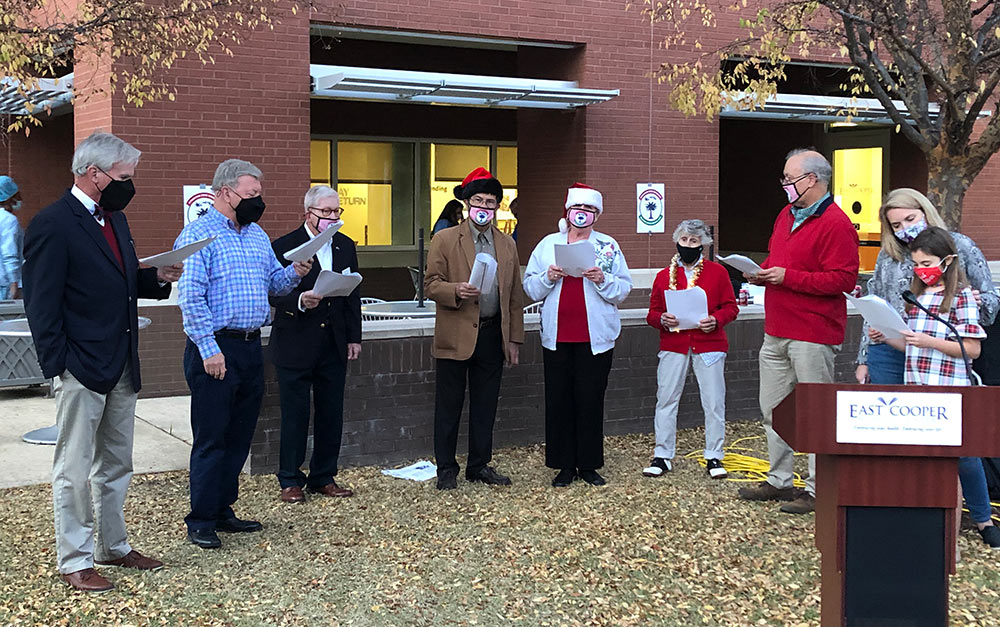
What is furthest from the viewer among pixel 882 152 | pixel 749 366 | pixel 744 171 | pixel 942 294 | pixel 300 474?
pixel 744 171

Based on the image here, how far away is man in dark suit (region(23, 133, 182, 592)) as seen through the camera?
491cm

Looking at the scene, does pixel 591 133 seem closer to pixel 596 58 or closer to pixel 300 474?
A: pixel 596 58

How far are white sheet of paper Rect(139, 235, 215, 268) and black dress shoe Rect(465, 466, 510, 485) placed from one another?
2.83 metres

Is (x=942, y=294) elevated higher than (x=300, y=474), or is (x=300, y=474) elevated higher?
(x=942, y=294)

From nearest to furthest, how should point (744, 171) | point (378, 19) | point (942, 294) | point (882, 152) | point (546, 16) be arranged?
point (942, 294) → point (378, 19) → point (546, 16) → point (882, 152) → point (744, 171)

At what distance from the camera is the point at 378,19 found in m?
12.2

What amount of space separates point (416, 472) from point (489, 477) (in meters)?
0.58

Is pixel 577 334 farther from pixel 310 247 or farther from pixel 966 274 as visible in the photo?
pixel 966 274

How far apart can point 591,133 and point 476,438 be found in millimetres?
7050

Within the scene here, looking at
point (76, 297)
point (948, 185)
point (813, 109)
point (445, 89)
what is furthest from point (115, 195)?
point (813, 109)

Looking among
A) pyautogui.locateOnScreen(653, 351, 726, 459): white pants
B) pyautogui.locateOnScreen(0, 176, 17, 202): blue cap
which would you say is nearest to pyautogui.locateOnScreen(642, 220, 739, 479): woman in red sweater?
pyautogui.locateOnScreen(653, 351, 726, 459): white pants

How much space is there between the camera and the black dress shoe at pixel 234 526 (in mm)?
6133

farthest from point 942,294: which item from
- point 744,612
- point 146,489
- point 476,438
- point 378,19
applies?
point 378,19

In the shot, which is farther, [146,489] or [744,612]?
[146,489]
